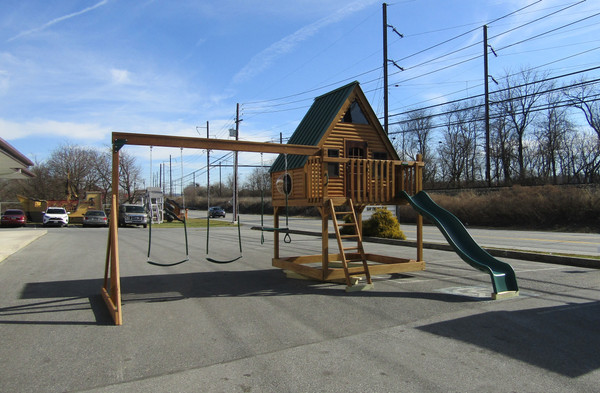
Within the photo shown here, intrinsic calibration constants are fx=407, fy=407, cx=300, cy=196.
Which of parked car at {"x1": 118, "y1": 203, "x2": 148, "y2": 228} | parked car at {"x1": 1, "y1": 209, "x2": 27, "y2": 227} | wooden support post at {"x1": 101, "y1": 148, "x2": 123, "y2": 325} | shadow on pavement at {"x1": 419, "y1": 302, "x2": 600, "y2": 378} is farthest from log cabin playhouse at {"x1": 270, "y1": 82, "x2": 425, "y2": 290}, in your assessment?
parked car at {"x1": 1, "y1": 209, "x2": 27, "y2": 227}

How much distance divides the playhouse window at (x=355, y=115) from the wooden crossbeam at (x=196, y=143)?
2.26 meters

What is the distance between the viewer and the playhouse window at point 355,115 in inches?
427

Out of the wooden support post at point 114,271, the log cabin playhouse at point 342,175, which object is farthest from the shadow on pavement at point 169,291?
the log cabin playhouse at point 342,175

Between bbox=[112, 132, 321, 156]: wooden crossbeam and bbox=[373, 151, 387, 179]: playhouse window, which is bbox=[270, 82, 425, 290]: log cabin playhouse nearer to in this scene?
bbox=[373, 151, 387, 179]: playhouse window

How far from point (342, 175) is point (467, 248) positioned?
336 centimetres

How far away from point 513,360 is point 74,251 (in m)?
15.6

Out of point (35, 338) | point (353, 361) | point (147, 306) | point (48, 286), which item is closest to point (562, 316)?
point (353, 361)

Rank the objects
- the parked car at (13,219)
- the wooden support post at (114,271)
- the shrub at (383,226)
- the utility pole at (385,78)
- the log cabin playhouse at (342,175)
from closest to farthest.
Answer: the wooden support post at (114,271) < the log cabin playhouse at (342,175) < the shrub at (383,226) < the utility pole at (385,78) < the parked car at (13,219)

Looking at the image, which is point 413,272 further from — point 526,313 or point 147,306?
point 147,306

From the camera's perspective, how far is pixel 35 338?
208 inches

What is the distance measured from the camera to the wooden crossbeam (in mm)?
7312

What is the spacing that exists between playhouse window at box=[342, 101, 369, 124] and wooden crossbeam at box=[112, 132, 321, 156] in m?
2.26

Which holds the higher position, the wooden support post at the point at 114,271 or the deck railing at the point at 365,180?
the deck railing at the point at 365,180

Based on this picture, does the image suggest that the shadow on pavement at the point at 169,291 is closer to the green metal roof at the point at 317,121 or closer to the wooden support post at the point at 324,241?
the wooden support post at the point at 324,241
